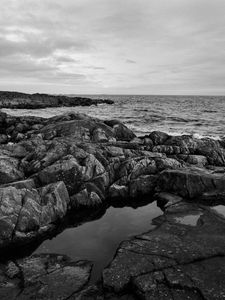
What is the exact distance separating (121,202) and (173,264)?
288 inches

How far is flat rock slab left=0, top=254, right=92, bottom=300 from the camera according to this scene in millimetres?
9117

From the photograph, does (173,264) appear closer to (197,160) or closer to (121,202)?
(121,202)

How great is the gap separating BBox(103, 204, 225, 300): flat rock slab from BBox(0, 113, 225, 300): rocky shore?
0.03m

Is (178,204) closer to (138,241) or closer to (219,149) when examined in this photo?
(138,241)

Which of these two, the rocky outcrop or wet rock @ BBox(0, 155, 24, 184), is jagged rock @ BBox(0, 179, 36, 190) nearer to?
the rocky outcrop

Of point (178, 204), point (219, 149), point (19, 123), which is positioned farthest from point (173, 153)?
point (19, 123)

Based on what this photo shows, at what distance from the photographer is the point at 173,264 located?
982 cm

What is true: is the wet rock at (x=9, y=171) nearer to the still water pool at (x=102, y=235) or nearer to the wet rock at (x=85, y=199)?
the wet rock at (x=85, y=199)

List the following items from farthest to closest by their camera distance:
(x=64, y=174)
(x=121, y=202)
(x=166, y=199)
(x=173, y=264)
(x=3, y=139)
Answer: (x=3, y=139)
(x=121, y=202)
(x=64, y=174)
(x=166, y=199)
(x=173, y=264)

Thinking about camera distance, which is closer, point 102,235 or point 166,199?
point 102,235

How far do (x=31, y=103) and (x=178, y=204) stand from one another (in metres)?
82.4

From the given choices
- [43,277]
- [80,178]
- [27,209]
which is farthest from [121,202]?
[43,277]

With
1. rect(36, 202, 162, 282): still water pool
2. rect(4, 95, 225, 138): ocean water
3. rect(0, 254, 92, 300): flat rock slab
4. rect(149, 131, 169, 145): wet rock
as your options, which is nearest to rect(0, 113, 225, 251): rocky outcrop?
rect(36, 202, 162, 282): still water pool

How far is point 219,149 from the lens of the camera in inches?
953
